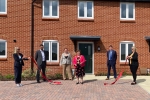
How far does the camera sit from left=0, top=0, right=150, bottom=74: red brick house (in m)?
15.8

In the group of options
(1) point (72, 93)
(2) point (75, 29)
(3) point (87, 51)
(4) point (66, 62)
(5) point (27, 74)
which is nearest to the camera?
(1) point (72, 93)

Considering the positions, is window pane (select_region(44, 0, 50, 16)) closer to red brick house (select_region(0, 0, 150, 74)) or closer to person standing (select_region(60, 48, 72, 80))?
red brick house (select_region(0, 0, 150, 74))

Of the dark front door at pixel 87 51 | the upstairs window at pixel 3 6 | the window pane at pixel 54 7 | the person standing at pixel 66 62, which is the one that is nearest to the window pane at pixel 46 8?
the window pane at pixel 54 7

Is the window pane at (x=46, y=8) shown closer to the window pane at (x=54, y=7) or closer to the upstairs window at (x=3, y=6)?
the window pane at (x=54, y=7)

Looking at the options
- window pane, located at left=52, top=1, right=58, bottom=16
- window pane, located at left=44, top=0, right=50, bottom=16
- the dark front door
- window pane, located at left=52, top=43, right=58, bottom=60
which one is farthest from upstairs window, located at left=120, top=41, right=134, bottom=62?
window pane, located at left=44, top=0, right=50, bottom=16

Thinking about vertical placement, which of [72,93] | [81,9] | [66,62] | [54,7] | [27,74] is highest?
[54,7]

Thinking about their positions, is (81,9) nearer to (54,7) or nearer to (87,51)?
(54,7)

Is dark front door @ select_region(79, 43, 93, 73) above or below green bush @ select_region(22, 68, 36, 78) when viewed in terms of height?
above

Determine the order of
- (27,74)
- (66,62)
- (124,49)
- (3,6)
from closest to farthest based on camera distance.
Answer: (66,62) → (27,74) → (3,6) → (124,49)

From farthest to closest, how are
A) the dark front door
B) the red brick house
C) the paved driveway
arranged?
the dark front door < the red brick house < the paved driveway

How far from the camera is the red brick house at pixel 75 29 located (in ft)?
51.8

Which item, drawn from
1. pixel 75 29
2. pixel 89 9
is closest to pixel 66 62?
pixel 75 29

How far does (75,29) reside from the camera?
631 inches

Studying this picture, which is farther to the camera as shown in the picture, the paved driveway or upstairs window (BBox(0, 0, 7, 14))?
upstairs window (BBox(0, 0, 7, 14))
